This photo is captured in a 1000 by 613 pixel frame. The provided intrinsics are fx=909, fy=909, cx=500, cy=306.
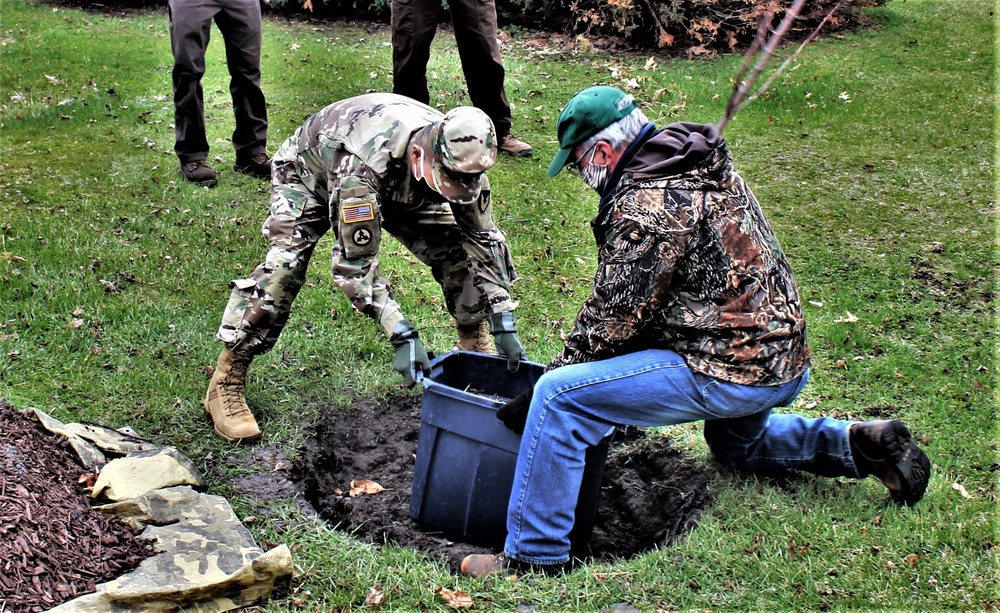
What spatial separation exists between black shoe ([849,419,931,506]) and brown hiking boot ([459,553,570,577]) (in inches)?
54.1

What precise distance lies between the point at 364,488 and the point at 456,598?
3.44 feet

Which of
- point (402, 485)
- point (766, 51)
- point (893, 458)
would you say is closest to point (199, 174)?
point (402, 485)

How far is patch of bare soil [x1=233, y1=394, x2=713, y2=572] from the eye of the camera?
13.3 ft

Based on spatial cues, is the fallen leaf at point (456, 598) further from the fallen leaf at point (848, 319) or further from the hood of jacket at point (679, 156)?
the fallen leaf at point (848, 319)

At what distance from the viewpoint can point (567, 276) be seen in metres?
6.55

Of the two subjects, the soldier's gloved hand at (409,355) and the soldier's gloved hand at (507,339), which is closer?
the soldier's gloved hand at (409,355)

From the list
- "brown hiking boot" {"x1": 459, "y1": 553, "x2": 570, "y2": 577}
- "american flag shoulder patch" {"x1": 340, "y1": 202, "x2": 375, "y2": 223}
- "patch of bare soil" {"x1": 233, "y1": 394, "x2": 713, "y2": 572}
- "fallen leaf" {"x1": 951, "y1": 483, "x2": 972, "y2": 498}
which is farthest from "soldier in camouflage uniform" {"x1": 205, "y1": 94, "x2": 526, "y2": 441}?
"fallen leaf" {"x1": 951, "y1": 483, "x2": 972, "y2": 498}

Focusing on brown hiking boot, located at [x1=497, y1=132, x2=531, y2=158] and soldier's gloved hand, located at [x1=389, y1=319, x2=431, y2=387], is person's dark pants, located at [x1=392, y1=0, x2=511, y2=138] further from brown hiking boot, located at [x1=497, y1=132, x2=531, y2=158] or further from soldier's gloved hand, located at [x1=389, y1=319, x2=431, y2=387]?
soldier's gloved hand, located at [x1=389, y1=319, x2=431, y2=387]

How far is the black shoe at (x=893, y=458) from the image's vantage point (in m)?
3.76

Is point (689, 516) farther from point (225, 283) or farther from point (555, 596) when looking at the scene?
point (225, 283)

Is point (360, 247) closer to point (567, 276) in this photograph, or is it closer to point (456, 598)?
point (456, 598)

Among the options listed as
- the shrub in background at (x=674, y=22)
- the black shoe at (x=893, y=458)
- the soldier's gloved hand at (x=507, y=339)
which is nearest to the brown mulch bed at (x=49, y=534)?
the soldier's gloved hand at (x=507, y=339)

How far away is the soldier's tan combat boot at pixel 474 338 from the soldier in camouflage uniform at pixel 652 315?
4.99ft

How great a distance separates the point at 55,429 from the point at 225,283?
2.09 m
